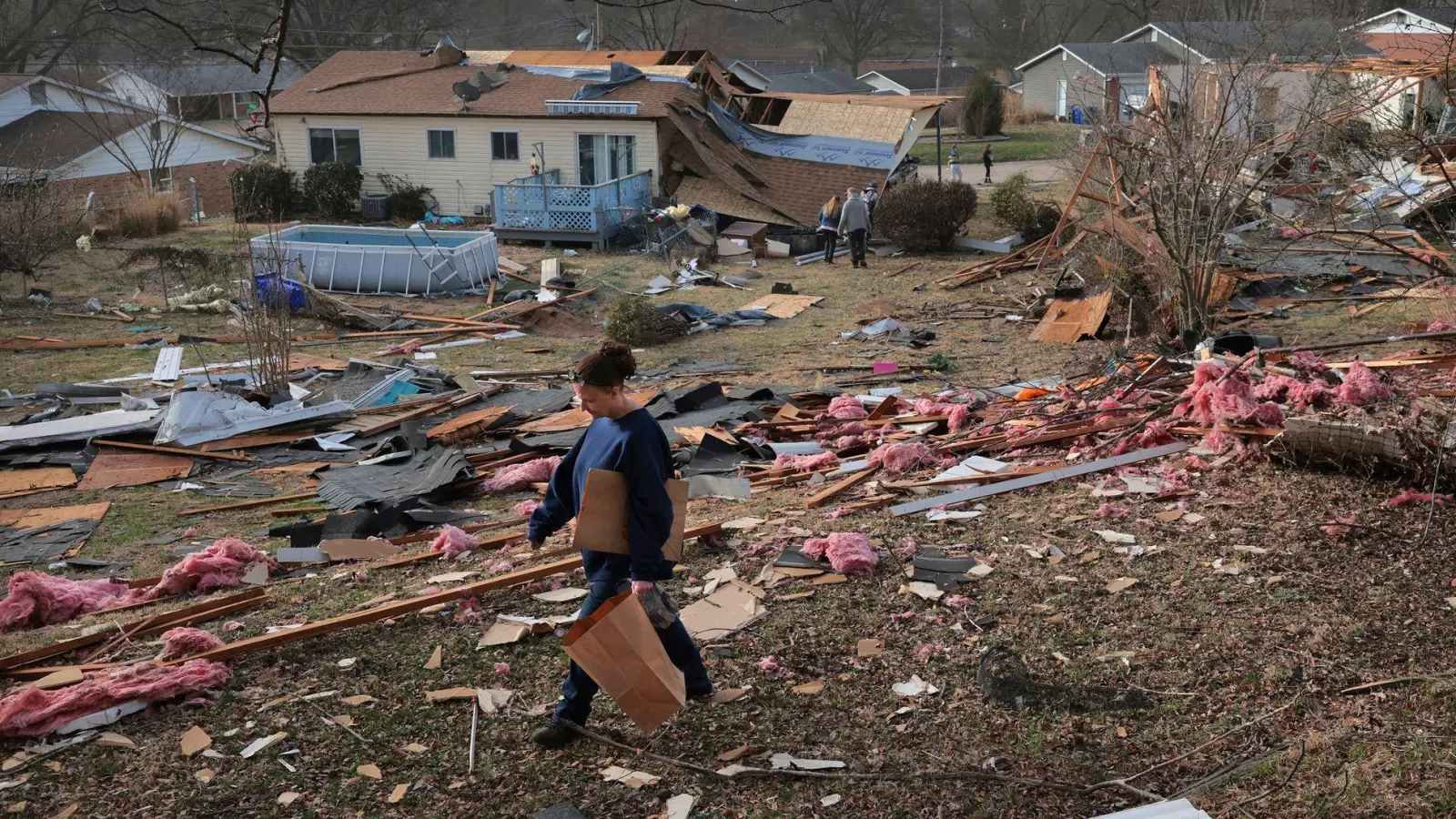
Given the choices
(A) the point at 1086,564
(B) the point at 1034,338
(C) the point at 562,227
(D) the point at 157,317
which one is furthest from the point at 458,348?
(A) the point at 1086,564

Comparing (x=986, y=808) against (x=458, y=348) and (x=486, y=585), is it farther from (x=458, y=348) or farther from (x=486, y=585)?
(x=458, y=348)

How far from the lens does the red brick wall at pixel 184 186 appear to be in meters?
32.5

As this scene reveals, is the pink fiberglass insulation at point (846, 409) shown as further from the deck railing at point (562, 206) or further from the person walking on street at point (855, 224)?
the deck railing at point (562, 206)

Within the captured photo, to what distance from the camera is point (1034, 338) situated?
15922mm

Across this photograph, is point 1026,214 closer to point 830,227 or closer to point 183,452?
point 830,227

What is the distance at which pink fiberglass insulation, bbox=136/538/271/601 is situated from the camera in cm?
740

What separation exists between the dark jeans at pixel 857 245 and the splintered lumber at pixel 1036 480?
51.3 feet

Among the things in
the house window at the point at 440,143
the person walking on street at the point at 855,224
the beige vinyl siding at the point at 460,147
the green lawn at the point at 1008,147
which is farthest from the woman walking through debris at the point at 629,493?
the green lawn at the point at 1008,147

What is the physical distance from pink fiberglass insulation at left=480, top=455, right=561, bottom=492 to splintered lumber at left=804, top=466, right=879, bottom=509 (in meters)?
2.54

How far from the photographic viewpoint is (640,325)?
1717cm

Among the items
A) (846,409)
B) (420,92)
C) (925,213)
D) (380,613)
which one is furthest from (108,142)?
(380,613)

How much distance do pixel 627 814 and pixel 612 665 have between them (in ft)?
1.80

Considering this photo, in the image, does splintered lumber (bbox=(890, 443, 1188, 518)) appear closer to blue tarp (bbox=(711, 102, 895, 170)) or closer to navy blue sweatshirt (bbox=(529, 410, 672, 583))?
navy blue sweatshirt (bbox=(529, 410, 672, 583))

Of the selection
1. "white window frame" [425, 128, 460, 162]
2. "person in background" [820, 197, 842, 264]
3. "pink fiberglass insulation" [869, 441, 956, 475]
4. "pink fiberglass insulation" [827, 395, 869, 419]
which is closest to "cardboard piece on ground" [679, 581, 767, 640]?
"pink fiberglass insulation" [869, 441, 956, 475]
